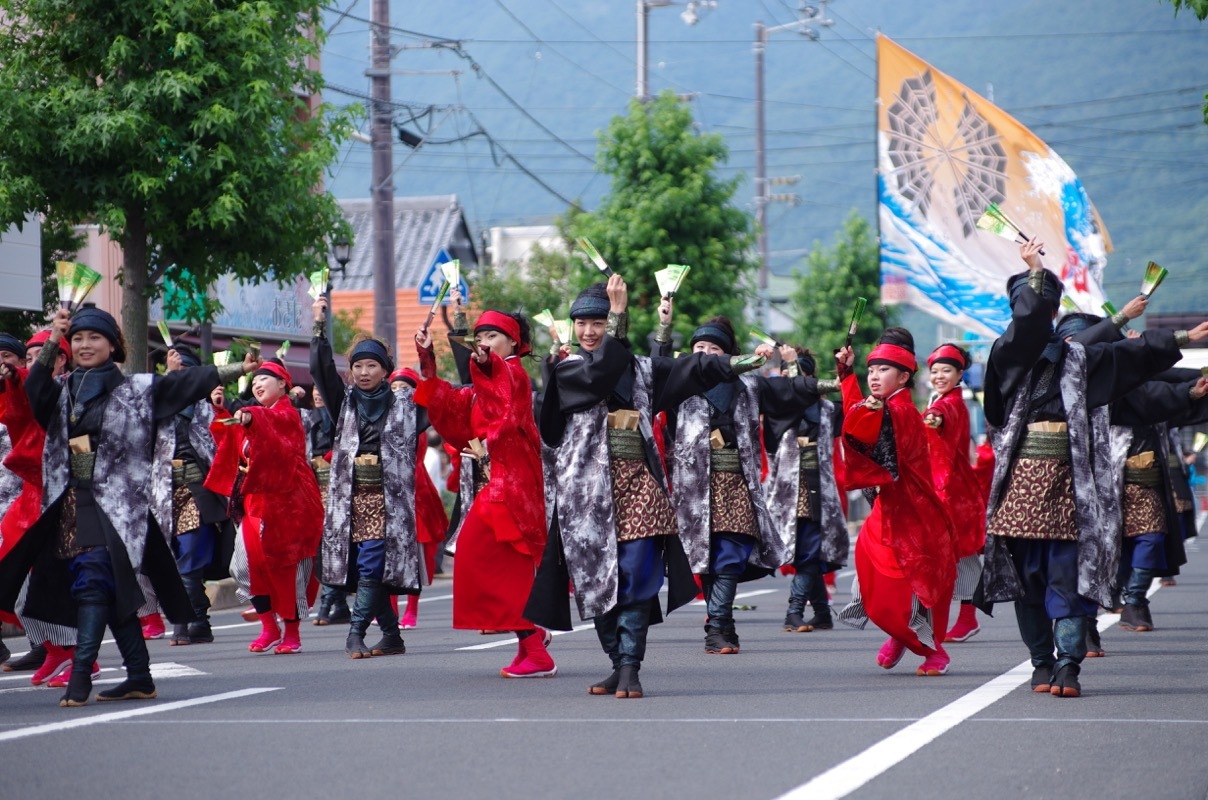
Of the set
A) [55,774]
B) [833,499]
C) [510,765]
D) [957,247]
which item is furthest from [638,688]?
[957,247]

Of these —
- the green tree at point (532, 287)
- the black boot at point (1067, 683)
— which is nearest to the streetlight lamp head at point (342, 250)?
the green tree at point (532, 287)

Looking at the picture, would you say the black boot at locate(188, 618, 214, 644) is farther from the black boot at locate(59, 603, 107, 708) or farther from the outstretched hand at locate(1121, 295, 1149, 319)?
the outstretched hand at locate(1121, 295, 1149, 319)

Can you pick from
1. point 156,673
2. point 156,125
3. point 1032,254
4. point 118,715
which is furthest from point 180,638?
point 1032,254

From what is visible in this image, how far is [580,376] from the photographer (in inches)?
335

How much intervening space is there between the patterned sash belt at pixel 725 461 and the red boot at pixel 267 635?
3050 millimetres

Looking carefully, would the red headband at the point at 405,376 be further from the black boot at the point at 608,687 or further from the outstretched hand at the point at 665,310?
the black boot at the point at 608,687

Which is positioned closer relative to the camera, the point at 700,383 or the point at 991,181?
the point at 700,383

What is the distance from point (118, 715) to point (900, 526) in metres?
4.12

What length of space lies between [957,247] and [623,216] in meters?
5.82

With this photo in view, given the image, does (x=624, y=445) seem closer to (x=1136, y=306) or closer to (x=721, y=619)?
(x=1136, y=306)

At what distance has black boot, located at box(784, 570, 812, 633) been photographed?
41.5 feet

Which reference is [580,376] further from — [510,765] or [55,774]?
[55,774]

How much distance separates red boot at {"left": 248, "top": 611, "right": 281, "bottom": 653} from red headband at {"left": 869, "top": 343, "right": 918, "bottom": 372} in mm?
4565

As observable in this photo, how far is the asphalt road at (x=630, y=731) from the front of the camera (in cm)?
593
